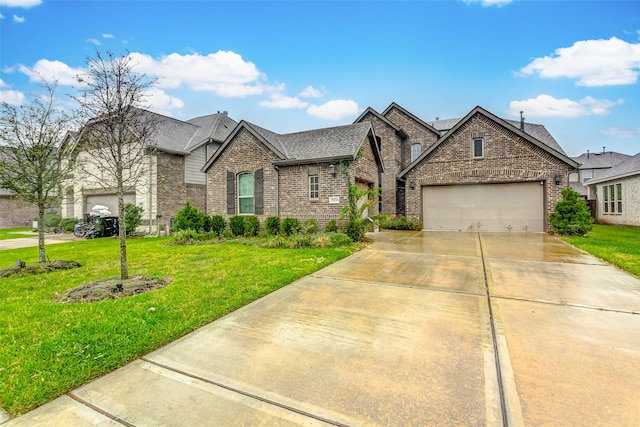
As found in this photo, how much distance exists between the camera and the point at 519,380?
2240 millimetres

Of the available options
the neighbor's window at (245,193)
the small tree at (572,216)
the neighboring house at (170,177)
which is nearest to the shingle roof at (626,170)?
the small tree at (572,216)

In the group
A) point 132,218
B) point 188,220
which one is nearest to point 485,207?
point 188,220

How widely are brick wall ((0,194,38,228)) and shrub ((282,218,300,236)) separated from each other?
24.0 metres

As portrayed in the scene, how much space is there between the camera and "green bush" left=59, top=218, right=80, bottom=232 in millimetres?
18141

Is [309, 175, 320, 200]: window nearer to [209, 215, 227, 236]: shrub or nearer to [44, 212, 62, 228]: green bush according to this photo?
[209, 215, 227, 236]: shrub

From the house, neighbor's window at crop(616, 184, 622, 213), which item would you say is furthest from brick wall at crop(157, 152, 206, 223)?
neighbor's window at crop(616, 184, 622, 213)

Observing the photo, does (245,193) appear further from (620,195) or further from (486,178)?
(620,195)

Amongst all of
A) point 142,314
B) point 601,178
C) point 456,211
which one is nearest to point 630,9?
point 456,211

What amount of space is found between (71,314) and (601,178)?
27036mm

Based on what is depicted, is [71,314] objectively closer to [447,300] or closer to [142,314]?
[142,314]

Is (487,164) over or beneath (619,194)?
over

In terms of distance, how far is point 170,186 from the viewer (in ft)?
51.4

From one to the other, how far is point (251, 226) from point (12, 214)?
2411cm

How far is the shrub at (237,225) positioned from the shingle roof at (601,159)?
41.4 metres
